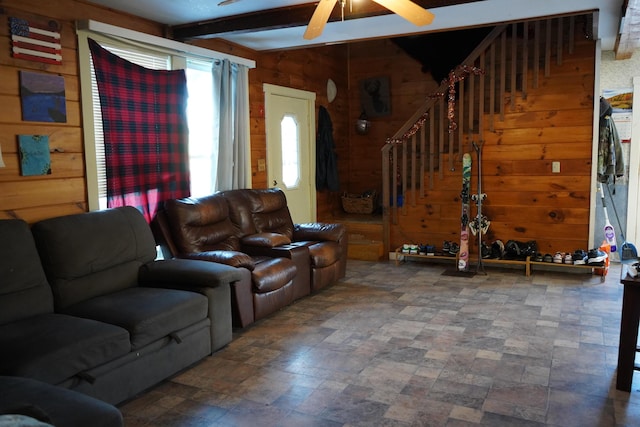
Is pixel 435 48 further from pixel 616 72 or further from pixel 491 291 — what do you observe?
pixel 491 291

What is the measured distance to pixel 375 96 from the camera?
7.21m

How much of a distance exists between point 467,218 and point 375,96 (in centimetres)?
256

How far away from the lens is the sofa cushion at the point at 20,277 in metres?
2.70

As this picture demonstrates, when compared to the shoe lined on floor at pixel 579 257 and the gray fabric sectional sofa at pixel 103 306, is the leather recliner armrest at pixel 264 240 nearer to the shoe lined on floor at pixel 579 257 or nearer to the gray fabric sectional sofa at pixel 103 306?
the gray fabric sectional sofa at pixel 103 306

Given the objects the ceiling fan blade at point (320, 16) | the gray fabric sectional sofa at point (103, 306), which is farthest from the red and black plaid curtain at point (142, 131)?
the ceiling fan blade at point (320, 16)

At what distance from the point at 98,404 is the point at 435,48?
5.79m

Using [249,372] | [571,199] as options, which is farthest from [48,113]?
[571,199]

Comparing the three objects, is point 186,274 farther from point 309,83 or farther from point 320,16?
point 309,83

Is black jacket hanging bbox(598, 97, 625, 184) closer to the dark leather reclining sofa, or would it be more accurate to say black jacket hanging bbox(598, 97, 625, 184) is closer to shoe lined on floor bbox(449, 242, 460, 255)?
shoe lined on floor bbox(449, 242, 460, 255)

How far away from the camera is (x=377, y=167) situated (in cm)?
739

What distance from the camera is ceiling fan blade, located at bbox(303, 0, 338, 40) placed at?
2740mm

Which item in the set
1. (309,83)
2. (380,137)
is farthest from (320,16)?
(380,137)

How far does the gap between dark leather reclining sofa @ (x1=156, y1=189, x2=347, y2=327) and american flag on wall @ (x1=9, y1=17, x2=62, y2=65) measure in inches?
52.7

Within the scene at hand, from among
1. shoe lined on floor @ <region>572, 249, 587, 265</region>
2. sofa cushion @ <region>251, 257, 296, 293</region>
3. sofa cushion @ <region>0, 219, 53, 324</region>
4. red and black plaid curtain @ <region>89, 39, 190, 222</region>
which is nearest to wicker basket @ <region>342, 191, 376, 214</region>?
shoe lined on floor @ <region>572, 249, 587, 265</region>
